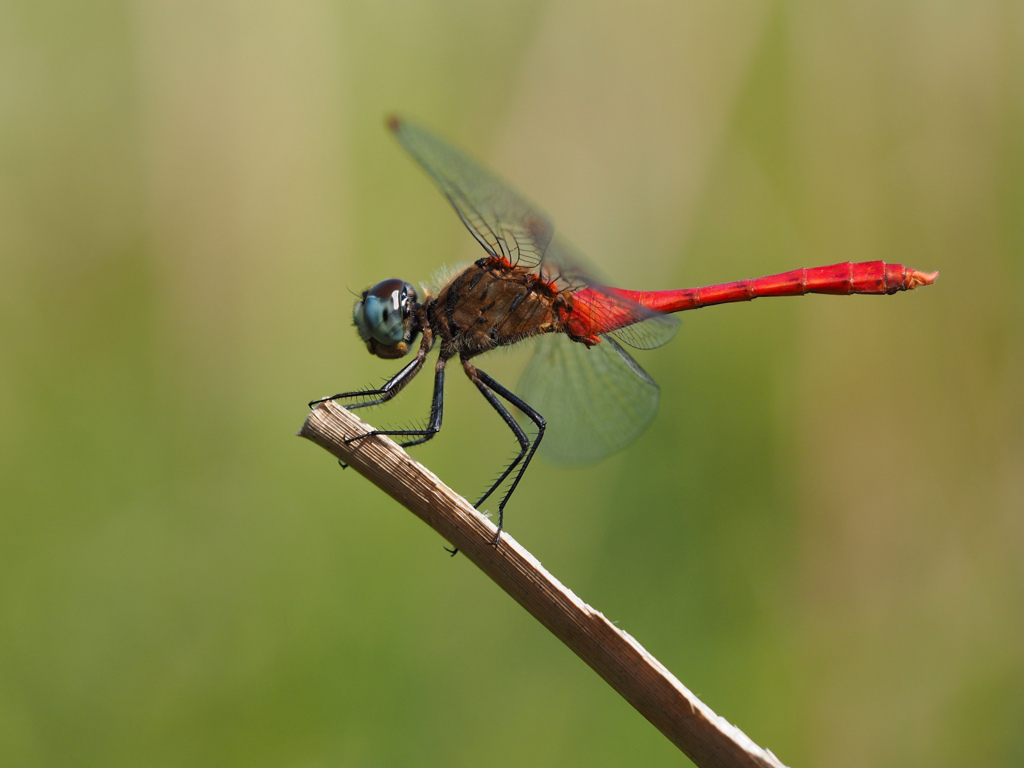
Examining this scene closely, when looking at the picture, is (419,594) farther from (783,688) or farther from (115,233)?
(115,233)

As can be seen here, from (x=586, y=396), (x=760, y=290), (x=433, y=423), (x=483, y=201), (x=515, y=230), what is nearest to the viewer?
(x=483, y=201)

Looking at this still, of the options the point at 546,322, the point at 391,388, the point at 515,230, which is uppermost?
the point at 515,230

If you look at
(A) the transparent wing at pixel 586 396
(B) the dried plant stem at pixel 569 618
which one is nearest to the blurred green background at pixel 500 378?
(A) the transparent wing at pixel 586 396

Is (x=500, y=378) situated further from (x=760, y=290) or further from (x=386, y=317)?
(x=760, y=290)

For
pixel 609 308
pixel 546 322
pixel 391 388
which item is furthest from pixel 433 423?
pixel 609 308

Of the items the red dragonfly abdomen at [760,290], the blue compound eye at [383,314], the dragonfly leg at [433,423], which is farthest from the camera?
the red dragonfly abdomen at [760,290]

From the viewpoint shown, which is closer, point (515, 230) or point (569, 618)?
point (569, 618)

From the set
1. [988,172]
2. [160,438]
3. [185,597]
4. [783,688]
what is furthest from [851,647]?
[160,438]

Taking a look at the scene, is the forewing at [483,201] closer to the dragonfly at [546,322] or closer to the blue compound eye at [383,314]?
the dragonfly at [546,322]
